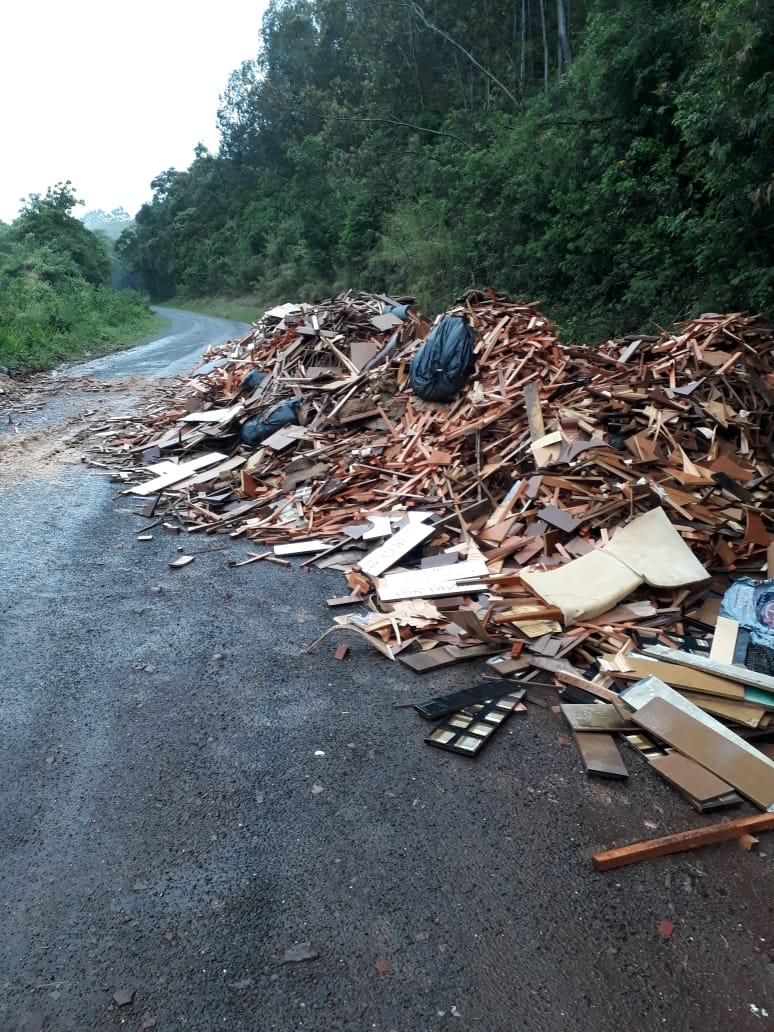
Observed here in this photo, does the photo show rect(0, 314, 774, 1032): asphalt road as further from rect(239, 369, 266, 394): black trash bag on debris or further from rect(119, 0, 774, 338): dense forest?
rect(119, 0, 774, 338): dense forest

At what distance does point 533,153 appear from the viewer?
18359 mm

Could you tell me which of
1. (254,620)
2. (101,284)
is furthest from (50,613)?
(101,284)

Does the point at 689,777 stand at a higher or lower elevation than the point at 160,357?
higher

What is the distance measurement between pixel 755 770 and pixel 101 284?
157 ft

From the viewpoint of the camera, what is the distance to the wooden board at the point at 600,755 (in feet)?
11.0

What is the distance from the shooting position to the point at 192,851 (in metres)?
2.97

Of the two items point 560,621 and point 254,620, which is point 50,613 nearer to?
point 254,620

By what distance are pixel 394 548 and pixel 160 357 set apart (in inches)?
703

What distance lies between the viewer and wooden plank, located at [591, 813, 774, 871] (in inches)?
111

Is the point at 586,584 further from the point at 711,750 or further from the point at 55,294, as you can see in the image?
the point at 55,294

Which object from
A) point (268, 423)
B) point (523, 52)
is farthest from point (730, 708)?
point (523, 52)

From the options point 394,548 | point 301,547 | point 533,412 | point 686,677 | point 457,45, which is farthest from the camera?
point 457,45

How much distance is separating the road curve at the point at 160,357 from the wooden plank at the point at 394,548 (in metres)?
12.8

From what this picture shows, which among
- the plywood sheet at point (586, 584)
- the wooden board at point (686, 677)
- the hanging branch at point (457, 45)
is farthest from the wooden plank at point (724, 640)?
the hanging branch at point (457, 45)
